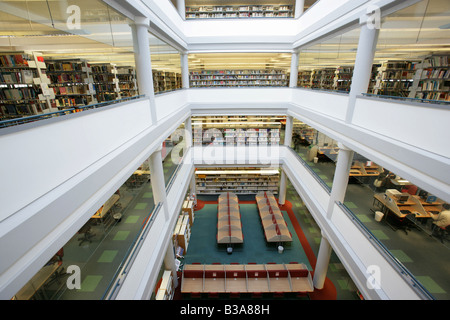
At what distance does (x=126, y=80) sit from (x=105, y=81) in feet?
2.52

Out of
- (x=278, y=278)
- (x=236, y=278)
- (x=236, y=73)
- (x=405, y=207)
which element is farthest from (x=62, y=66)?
(x=405, y=207)

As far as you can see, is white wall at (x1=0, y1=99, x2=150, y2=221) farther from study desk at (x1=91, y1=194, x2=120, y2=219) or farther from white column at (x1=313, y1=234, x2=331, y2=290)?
white column at (x1=313, y1=234, x2=331, y2=290)

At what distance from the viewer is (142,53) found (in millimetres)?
3795

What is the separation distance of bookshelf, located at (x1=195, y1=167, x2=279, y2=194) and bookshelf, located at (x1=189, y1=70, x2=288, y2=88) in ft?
13.1

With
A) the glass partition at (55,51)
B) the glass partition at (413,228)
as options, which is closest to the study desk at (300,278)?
the glass partition at (413,228)

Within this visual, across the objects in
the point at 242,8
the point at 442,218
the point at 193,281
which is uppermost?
the point at 242,8

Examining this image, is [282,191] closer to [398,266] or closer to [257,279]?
[257,279]

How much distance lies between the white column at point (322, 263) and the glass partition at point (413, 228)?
1.25m

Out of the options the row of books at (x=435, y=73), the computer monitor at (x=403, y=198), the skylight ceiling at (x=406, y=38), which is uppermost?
the skylight ceiling at (x=406, y=38)

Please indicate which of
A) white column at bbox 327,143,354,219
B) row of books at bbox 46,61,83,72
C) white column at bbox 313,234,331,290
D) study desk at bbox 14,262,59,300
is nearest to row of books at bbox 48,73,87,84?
row of books at bbox 46,61,83,72

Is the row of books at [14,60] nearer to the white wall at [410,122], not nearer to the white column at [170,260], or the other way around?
the white column at [170,260]

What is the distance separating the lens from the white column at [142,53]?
3707 mm

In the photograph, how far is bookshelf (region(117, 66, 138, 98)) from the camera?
744 cm
